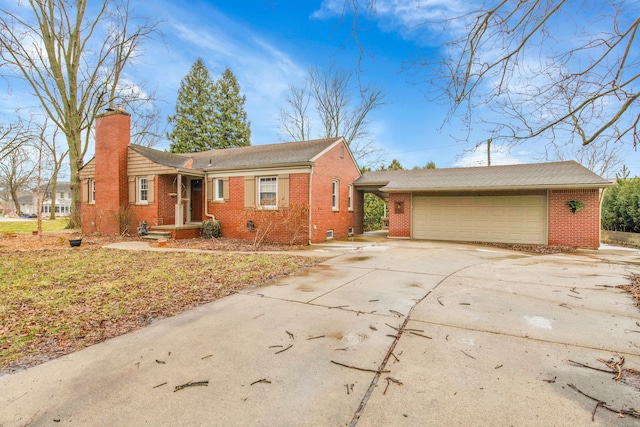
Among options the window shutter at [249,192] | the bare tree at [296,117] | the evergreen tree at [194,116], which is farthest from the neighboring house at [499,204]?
the evergreen tree at [194,116]

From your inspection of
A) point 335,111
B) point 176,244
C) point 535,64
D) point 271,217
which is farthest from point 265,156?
point 335,111

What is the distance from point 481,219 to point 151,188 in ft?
50.2

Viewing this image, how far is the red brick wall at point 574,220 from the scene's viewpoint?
40.5 ft

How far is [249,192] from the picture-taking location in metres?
13.8

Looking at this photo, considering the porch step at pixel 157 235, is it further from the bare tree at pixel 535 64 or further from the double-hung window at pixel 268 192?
the bare tree at pixel 535 64

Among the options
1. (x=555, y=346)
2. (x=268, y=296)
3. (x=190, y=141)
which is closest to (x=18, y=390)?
(x=268, y=296)

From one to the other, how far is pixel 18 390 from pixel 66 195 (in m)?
81.6

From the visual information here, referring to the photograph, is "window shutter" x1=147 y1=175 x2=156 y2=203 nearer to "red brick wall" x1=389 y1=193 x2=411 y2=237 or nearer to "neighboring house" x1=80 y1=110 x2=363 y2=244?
"neighboring house" x1=80 y1=110 x2=363 y2=244

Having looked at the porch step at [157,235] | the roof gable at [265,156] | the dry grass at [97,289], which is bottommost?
the dry grass at [97,289]

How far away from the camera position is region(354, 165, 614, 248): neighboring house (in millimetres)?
12508

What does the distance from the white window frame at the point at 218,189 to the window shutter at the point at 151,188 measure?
2683mm

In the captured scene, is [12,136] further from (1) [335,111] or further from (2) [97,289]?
(1) [335,111]

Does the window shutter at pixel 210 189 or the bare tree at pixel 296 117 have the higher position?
the bare tree at pixel 296 117

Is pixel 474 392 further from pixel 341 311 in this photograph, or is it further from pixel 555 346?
pixel 341 311
